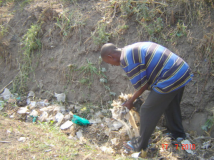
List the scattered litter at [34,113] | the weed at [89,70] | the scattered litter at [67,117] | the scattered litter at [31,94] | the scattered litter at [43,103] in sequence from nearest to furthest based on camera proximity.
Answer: the scattered litter at [67,117] < the scattered litter at [34,113] < the weed at [89,70] < the scattered litter at [43,103] < the scattered litter at [31,94]

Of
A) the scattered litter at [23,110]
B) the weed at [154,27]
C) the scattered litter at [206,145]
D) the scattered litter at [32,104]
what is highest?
the weed at [154,27]

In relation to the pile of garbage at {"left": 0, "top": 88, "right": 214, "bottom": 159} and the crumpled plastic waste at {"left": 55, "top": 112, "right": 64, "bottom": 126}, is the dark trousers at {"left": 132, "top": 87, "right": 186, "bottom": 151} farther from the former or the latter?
the crumpled plastic waste at {"left": 55, "top": 112, "right": 64, "bottom": 126}

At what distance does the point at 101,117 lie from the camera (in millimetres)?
4168

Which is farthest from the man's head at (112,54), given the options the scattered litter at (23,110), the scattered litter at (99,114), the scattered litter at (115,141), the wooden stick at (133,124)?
the scattered litter at (23,110)

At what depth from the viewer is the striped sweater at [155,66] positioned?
2660 mm

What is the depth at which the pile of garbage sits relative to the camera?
3301 mm

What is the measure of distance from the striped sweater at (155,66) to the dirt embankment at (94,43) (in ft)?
4.78

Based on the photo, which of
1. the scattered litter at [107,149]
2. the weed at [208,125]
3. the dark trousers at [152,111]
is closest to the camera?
the dark trousers at [152,111]

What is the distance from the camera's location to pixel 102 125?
12.8 feet

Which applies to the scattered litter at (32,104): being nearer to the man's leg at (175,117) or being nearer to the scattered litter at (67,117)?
the scattered litter at (67,117)

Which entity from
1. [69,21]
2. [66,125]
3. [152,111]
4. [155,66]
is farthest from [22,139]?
[69,21]

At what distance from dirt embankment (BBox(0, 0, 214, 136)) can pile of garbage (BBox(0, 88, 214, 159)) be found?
0.92ft

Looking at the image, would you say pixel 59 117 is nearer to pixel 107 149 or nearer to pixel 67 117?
pixel 67 117


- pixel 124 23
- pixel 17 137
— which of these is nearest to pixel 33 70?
pixel 17 137
